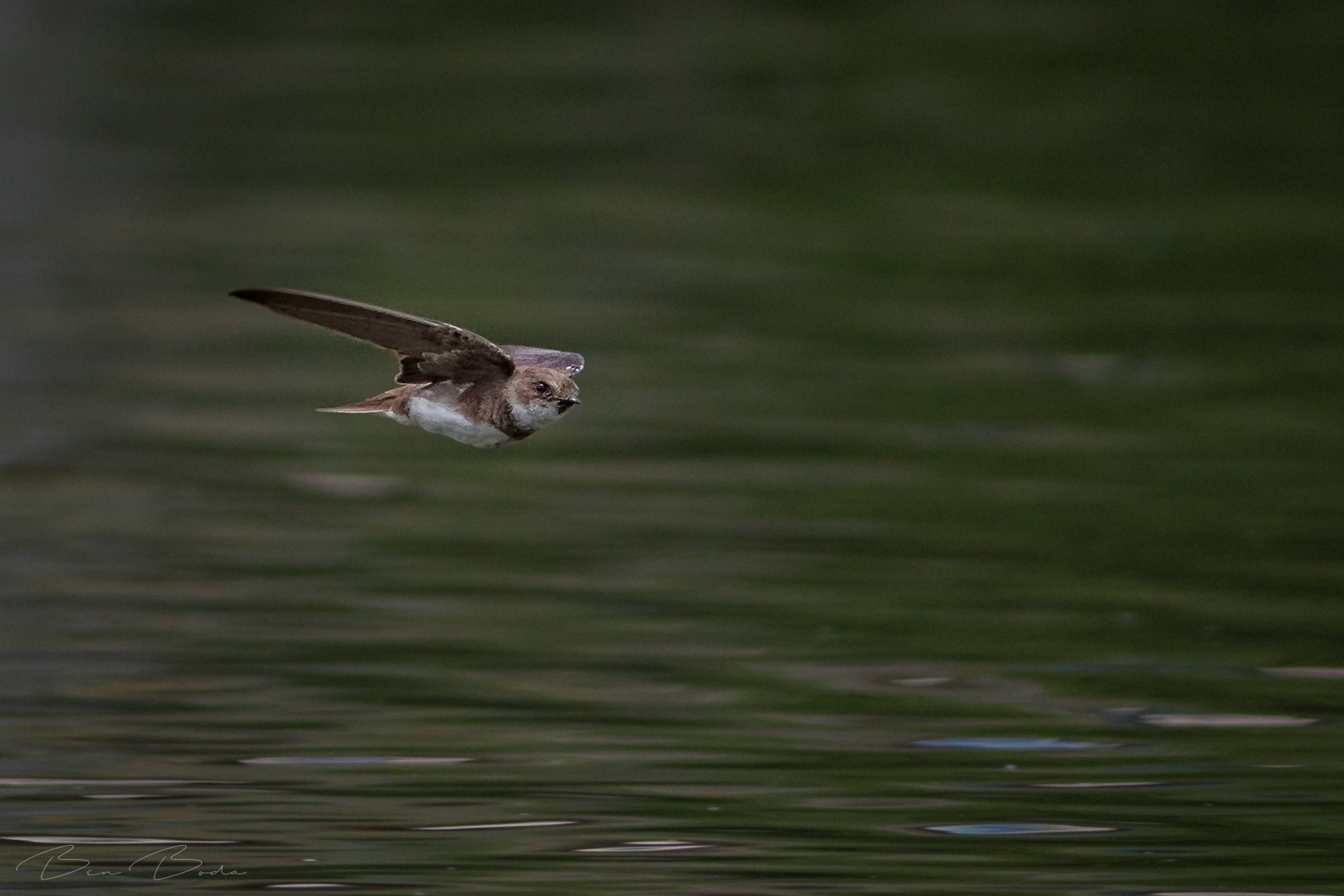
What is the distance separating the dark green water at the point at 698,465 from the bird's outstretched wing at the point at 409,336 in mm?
3233

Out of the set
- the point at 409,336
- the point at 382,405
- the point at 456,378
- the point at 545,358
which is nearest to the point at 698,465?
the point at 545,358

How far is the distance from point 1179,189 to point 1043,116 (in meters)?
4.01

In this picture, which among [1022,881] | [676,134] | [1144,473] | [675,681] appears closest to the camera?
[1022,881]

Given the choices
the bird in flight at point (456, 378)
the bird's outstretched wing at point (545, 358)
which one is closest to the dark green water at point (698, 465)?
the bird's outstretched wing at point (545, 358)

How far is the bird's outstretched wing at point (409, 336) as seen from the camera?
7.88 meters

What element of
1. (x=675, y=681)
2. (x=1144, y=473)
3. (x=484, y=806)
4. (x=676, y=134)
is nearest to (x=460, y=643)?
(x=675, y=681)

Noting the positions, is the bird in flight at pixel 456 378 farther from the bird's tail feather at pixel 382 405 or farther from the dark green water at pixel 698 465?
the dark green water at pixel 698 465

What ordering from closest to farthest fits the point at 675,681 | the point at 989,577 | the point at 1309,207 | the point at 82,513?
the point at 675,681 < the point at 989,577 < the point at 82,513 < the point at 1309,207

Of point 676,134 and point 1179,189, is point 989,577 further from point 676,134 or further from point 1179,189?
point 676,134

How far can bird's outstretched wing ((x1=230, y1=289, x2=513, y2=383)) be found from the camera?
25.8 feet

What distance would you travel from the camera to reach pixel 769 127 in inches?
1382

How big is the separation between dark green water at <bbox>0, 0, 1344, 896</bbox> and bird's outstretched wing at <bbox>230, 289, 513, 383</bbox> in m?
3.23

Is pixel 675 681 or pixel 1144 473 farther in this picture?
pixel 1144 473

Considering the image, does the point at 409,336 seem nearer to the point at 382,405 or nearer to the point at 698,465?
the point at 382,405
